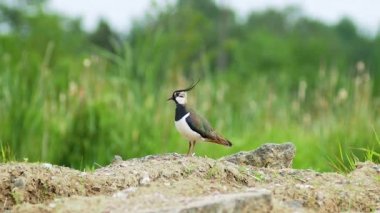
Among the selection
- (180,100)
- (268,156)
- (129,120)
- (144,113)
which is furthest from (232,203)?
(144,113)

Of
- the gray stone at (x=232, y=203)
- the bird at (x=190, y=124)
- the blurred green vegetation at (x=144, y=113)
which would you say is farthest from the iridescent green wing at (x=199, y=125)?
the blurred green vegetation at (x=144, y=113)

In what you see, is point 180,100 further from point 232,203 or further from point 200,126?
point 232,203

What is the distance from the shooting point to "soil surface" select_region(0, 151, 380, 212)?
16.9 ft

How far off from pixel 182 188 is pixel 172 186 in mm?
70

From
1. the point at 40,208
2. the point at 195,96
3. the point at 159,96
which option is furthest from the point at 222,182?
the point at 195,96

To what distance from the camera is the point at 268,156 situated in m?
6.44

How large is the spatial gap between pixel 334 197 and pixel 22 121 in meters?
6.00

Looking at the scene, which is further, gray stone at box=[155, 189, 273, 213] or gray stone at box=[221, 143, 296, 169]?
gray stone at box=[221, 143, 296, 169]

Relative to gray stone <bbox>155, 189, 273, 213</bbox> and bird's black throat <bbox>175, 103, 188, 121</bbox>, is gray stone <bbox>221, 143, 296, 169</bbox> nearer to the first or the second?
bird's black throat <bbox>175, 103, 188, 121</bbox>

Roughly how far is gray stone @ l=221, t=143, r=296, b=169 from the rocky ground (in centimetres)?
19

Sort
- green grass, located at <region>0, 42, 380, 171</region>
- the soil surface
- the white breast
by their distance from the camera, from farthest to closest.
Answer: green grass, located at <region>0, 42, 380, 171</region> < the white breast < the soil surface

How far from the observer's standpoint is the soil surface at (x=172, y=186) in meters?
5.14

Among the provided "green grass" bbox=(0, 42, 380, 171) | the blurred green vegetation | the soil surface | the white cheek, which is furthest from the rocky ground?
"green grass" bbox=(0, 42, 380, 171)

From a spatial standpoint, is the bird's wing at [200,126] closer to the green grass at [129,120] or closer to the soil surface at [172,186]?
the soil surface at [172,186]
